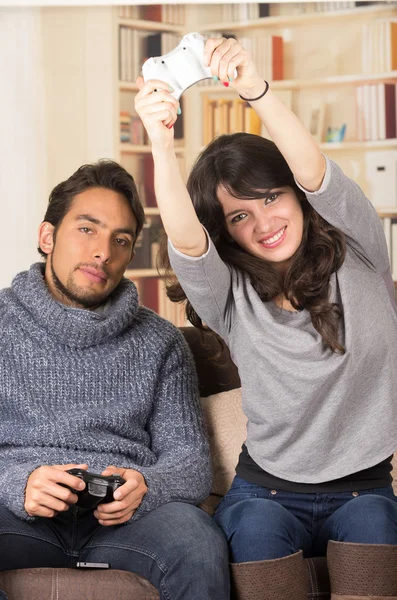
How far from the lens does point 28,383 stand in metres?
1.84

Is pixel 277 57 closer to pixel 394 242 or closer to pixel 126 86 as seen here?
pixel 126 86

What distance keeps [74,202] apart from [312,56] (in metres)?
3.03

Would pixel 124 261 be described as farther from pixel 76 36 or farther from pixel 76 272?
pixel 76 36

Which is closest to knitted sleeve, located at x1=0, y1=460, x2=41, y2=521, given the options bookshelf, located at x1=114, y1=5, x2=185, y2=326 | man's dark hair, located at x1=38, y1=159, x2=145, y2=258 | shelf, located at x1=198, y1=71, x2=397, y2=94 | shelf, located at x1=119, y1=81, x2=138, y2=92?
man's dark hair, located at x1=38, y1=159, x2=145, y2=258

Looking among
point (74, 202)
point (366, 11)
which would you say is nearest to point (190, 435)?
point (74, 202)

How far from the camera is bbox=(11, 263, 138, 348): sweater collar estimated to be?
1.86 m

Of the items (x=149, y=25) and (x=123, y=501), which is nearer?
(x=123, y=501)

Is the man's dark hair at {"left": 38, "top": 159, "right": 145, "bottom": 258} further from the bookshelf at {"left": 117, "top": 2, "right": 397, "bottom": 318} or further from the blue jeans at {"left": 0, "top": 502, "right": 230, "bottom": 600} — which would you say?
the bookshelf at {"left": 117, "top": 2, "right": 397, "bottom": 318}

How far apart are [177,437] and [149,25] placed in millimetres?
3418

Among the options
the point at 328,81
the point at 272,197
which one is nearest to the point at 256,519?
the point at 272,197

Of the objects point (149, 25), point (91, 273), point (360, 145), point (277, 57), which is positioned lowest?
point (91, 273)

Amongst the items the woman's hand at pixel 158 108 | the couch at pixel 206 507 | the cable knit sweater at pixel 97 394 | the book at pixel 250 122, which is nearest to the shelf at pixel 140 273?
the book at pixel 250 122

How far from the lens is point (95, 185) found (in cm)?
204

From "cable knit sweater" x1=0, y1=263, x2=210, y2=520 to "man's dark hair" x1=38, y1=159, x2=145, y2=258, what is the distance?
21 centimetres
